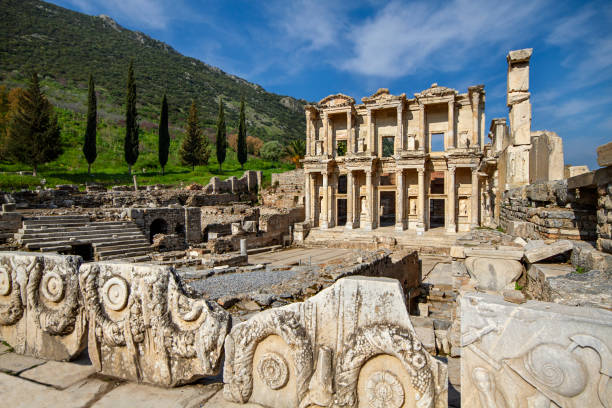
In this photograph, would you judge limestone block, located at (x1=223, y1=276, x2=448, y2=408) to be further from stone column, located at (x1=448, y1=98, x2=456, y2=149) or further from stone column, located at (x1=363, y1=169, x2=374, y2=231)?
stone column, located at (x1=448, y1=98, x2=456, y2=149)

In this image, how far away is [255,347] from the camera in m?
2.62

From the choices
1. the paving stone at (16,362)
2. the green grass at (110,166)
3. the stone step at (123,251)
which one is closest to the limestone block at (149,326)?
the paving stone at (16,362)

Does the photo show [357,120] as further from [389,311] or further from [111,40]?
[111,40]

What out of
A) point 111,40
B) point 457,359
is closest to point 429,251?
point 457,359

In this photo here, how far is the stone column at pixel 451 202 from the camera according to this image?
2173 centimetres

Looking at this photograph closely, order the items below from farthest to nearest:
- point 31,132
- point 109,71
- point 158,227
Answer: point 109,71
point 31,132
point 158,227

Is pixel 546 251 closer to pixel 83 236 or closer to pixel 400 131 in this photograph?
pixel 83 236

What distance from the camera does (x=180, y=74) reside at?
284 ft

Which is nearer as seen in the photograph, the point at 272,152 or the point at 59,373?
the point at 59,373

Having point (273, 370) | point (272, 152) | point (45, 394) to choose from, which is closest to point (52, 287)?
point (45, 394)

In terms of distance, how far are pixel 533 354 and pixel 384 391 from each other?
3.13 feet

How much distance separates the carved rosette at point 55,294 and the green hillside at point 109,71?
54841 millimetres

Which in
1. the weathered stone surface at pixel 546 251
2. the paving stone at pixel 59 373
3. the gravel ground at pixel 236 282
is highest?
the weathered stone surface at pixel 546 251

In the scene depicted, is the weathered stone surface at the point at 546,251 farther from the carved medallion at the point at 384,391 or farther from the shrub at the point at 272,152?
the shrub at the point at 272,152
